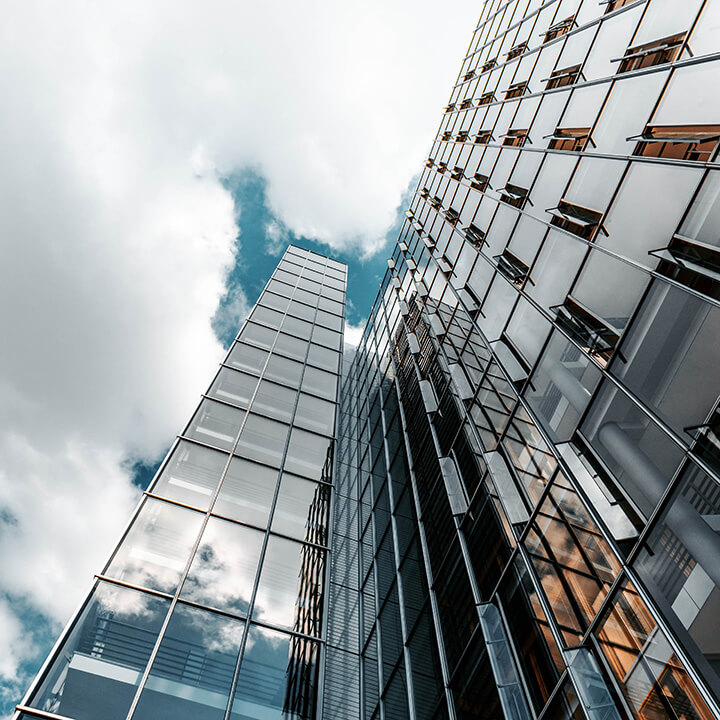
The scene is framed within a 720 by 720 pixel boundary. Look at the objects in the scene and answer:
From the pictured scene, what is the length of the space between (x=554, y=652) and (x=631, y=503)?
105 inches

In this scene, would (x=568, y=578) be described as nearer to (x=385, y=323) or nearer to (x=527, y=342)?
(x=527, y=342)

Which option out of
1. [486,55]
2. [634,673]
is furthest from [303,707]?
[486,55]

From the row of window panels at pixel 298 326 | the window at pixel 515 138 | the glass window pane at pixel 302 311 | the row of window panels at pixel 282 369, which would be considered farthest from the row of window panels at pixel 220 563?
the glass window pane at pixel 302 311

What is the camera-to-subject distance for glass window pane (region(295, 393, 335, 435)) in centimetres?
1997

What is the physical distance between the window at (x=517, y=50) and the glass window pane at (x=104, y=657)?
21.6 m

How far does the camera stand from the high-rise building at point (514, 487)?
667cm

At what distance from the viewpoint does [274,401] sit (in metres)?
20.2

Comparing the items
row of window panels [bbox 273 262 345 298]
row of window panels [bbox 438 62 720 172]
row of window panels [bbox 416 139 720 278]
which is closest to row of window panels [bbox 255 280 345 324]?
row of window panels [bbox 273 262 345 298]

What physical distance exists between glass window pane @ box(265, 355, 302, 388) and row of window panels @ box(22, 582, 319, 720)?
1137 cm

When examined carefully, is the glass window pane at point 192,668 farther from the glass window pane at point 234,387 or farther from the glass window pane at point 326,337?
the glass window pane at point 326,337

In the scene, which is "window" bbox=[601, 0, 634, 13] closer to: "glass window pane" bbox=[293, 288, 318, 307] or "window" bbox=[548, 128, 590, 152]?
"window" bbox=[548, 128, 590, 152]

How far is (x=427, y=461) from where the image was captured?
16.5m

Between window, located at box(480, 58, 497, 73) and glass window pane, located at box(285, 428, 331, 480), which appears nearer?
glass window pane, located at box(285, 428, 331, 480)

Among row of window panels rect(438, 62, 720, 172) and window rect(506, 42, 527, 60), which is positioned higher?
window rect(506, 42, 527, 60)
